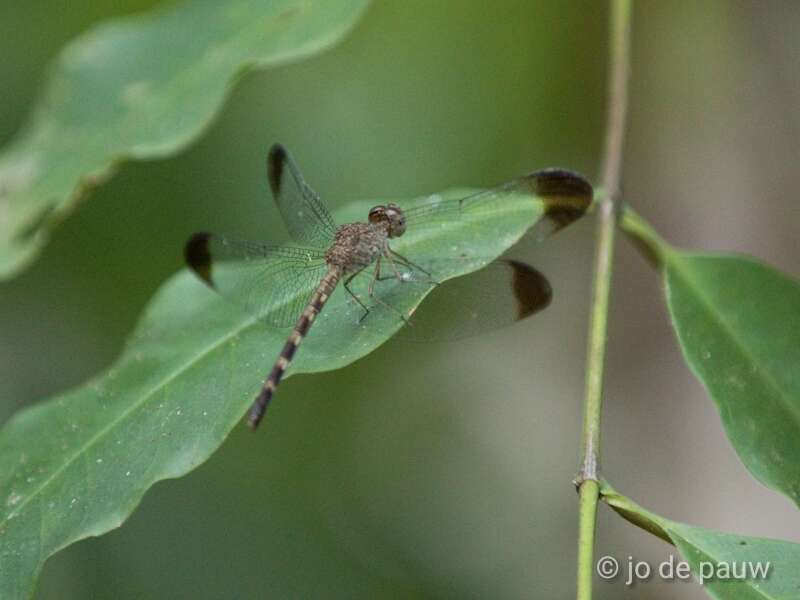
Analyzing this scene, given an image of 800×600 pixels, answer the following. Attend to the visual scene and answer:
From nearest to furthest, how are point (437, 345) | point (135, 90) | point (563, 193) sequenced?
point (563, 193)
point (135, 90)
point (437, 345)

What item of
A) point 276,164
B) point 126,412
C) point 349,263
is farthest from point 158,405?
point 276,164

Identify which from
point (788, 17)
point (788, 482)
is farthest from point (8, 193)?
point (788, 17)

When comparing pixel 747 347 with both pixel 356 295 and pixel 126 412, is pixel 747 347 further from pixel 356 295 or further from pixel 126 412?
pixel 126 412

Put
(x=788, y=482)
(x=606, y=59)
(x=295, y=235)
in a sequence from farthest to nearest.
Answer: (x=606, y=59)
(x=295, y=235)
(x=788, y=482)

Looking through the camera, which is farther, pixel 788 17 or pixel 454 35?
pixel 788 17

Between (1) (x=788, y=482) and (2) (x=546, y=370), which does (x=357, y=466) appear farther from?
(1) (x=788, y=482)

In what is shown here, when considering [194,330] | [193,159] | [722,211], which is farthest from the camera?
[722,211]

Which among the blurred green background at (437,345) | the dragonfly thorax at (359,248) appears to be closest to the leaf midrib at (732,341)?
the dragonfly thorax at (359,248)
